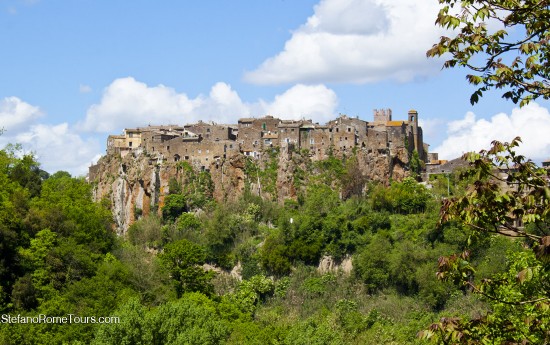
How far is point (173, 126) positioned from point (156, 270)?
4062 centimetres

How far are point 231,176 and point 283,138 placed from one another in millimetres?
5820

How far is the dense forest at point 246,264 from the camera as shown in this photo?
3853 cm

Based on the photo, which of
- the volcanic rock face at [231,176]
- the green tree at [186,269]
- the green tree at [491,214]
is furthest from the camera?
the volcanic rock face at [231,176]

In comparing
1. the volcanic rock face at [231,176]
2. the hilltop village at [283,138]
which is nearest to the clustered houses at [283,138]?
the hilltop village at [283,138]

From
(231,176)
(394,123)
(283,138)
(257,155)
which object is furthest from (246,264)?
(394,123)

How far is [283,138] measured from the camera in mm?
76375

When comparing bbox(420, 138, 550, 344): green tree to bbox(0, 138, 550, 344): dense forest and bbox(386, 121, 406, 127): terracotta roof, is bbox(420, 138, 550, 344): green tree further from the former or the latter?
bbox(386, 121, 406, 127): terracotta roof

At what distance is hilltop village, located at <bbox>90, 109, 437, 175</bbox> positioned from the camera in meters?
75.0

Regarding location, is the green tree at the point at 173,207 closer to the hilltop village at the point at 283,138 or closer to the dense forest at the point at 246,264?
the dense forest at the point at 246,264

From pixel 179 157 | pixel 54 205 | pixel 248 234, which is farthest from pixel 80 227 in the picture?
pixel 179 157

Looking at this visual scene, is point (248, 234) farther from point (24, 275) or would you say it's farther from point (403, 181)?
point (24, 275)

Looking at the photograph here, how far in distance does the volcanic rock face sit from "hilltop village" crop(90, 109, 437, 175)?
81 centimetres

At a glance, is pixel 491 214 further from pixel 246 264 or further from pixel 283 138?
pixel 283 138

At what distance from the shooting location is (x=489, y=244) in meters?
59.7
